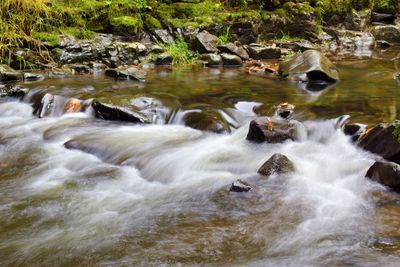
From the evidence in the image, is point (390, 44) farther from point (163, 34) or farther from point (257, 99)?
point (257, 99)

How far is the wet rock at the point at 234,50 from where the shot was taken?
37.3ft

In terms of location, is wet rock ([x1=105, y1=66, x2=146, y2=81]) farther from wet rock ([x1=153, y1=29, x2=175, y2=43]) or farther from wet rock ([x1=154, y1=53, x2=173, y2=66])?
wet rock ([x1=153, y1=29, x2=175, y2=43])

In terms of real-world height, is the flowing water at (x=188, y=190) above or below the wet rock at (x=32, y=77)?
below

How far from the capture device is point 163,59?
433 inches

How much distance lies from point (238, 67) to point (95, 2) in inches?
167

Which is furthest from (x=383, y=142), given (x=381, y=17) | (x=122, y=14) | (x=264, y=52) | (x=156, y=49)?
(x=381, y=17)

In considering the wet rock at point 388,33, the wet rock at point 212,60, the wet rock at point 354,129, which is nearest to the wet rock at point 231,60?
the wet rock at point 212,60

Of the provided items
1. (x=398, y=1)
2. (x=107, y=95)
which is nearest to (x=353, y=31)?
(x=398, y=1)

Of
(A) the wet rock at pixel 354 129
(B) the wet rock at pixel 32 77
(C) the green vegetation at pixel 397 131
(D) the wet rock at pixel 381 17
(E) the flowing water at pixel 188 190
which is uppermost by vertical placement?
(D) the wet rock at pixel 381 17

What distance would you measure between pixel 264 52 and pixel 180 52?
7.35ft

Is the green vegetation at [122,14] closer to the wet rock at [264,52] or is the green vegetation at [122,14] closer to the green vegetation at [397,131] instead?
the wet rock at [264,52]

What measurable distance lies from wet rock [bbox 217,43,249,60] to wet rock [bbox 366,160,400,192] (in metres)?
7.43

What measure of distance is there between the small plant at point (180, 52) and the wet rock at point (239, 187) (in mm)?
7237

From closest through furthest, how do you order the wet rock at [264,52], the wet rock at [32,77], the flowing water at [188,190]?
1. the flowing water at [188,190]
2. the wet rock at [32,77]
3. the wet rock at [264,52]
